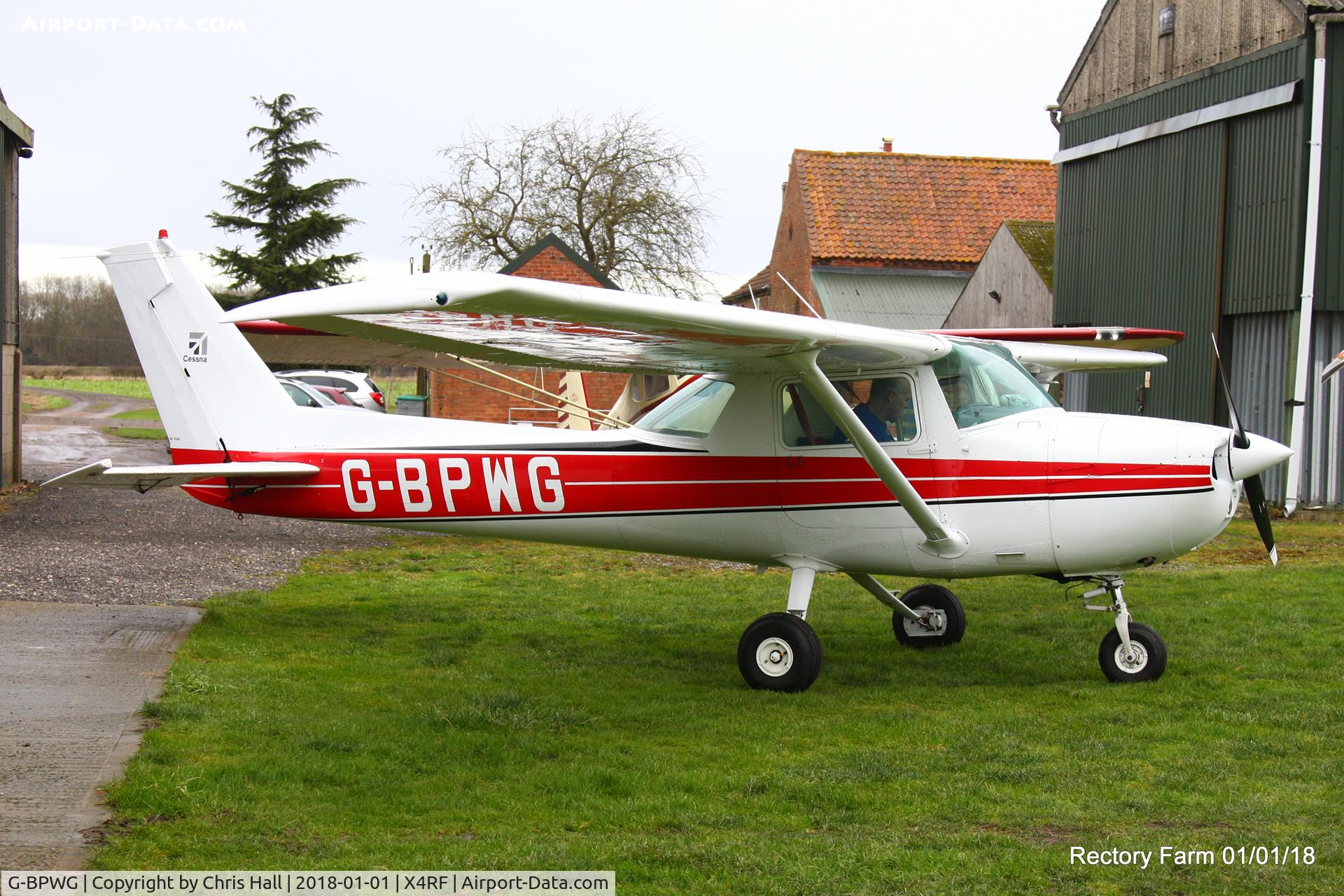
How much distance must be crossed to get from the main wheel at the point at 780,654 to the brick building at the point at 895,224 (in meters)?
22.1

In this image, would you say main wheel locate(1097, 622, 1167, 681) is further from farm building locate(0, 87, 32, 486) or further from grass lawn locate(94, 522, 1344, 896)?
farm building locate(0, 87, 32, 486)

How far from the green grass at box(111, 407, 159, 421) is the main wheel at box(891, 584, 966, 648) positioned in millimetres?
33262

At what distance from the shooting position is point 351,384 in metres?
34.1

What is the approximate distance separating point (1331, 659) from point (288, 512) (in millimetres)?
7461

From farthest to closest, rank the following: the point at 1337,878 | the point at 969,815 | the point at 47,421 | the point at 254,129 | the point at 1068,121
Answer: the point at 254,129, the point at 47,421, the point at 1068,121, the point at 969,815, the point at 1337,878

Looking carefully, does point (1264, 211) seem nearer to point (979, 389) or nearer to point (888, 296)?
point (979, 389)

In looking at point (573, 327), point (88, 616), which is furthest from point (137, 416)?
point (573, 327)

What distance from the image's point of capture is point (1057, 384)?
23266 mm

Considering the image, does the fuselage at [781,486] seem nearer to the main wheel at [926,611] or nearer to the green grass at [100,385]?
the main wheel at [926,611]

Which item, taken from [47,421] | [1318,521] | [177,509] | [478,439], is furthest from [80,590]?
[47,421]

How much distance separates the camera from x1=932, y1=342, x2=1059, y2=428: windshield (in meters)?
7.54

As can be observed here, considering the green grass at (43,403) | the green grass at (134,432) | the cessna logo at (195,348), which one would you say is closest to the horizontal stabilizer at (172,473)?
the cessna logo at (195,348)

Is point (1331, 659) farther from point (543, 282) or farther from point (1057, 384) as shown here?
point (1057, 384)

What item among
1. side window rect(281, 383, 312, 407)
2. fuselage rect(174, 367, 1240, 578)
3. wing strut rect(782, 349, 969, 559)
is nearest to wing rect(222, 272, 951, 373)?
wing strut rect(782, 349, 969, 559)
